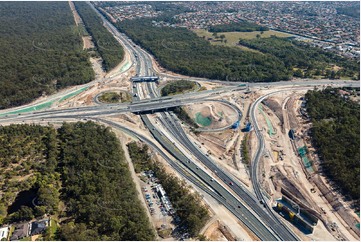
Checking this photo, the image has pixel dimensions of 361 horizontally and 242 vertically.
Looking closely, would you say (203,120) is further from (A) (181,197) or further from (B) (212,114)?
(A) (181,197)

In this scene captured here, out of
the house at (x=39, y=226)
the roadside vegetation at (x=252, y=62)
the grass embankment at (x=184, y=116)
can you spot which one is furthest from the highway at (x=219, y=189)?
the roadside vegetation at (x=252, y=62)

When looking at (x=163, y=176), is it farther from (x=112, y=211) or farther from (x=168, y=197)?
(x=112, y=211)

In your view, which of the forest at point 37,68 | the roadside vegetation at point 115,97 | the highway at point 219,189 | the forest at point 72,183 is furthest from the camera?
the forest at point 37,68

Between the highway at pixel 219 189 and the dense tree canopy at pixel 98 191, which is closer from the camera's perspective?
the dense tree canopy at pixel 98 191

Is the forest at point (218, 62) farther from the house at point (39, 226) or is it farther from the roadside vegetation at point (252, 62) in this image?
the house at point (39, 226)

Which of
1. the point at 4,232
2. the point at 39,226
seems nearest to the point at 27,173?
the point at 4,232

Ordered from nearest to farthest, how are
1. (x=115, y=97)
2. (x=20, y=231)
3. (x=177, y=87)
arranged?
(x=20, y=231), (x=115, y=97), (x=177, y=87)
